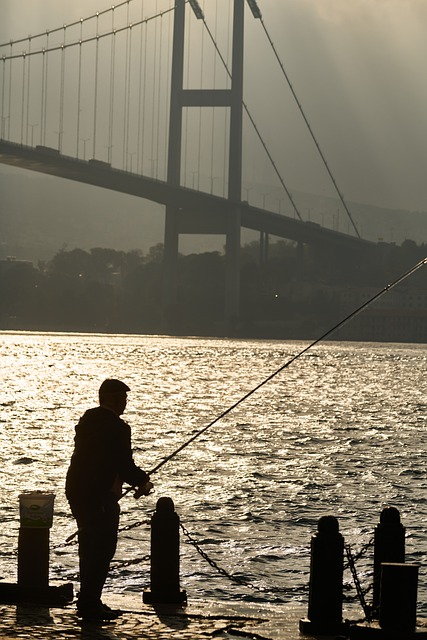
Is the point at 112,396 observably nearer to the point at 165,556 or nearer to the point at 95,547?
the point at 95,547

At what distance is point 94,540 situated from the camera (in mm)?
6414

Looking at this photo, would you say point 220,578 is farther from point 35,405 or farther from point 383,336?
point 383,336

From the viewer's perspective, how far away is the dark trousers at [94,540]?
20.9 ft

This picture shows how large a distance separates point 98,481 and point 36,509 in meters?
0.49

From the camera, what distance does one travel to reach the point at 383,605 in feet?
19.4

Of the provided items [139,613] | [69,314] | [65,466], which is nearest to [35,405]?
[65,466]

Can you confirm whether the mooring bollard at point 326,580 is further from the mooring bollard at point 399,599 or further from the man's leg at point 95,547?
the man's leg at point 95,547

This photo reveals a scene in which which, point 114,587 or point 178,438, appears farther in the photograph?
point 178,438

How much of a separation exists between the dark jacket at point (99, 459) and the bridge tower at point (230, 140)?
70836 mm

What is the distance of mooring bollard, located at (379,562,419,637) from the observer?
5.89 meters

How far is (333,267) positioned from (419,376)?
2271 inches

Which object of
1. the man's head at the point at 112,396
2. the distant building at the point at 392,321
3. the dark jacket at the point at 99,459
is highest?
the distant building at the point at 392,321

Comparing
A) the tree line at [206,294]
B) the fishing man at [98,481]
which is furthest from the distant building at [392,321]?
the fishing man at [98,481]

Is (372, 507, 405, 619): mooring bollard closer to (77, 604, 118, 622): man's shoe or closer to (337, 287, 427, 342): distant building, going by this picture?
(77, 604, 118, 622): man's shoe
